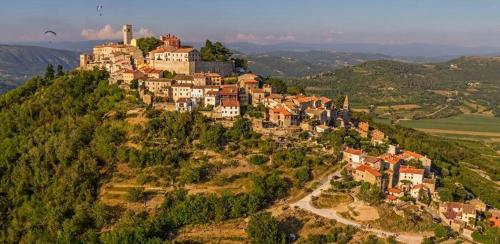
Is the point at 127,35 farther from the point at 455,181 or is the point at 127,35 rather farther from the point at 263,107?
the point at 455,181

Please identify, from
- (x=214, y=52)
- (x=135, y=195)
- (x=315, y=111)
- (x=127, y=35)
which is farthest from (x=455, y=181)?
(x=127, y=35)

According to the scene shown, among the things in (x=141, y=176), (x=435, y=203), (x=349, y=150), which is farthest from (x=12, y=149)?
(x=435, y=203)

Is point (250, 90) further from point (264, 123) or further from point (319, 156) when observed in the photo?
point (319, 156)

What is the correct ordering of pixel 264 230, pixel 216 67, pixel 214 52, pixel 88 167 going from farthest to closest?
pixel 214 52, pixel 216 67, pixel 88 167, pixel 264 230

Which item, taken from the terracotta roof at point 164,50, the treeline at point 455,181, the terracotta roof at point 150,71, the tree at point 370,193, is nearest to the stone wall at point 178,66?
the terracotta roof at point 164,50

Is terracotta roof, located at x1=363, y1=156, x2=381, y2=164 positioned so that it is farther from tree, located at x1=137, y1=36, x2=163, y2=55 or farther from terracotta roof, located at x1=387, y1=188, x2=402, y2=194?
tree, located at x1=137, y1=36, x2=163, y2=55
